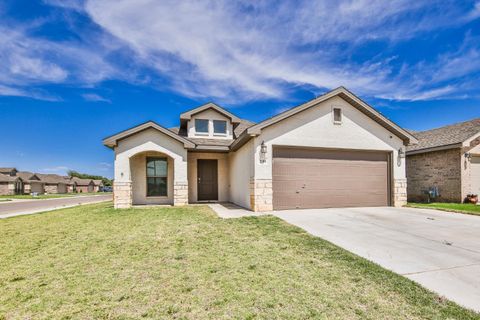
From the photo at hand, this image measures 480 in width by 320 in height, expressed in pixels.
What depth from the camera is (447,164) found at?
41.6 feet

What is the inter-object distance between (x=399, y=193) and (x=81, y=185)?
74866mm

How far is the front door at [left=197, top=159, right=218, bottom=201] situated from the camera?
13.7m

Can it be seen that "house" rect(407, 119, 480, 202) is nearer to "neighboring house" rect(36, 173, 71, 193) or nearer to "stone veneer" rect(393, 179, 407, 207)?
"stone veneer" rect(393, 179, 407, 207)

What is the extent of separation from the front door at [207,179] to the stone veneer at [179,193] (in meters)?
1.89

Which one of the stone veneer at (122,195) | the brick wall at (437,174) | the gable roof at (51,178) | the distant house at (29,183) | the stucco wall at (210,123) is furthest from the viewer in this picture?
the gable roof at (51,178)

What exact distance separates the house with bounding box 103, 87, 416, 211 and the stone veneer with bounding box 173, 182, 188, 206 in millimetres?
49

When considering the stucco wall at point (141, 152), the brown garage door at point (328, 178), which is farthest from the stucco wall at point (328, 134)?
the stucco wall at point (141, 152)

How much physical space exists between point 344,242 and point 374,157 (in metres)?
7.55

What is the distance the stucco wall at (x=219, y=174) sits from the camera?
13.5m

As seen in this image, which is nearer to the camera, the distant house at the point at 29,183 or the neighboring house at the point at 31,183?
the distant house at the point at 29,183

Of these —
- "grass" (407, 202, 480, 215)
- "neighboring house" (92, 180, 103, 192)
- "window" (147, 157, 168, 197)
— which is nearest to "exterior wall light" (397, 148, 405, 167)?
"grass" (407, 202, 480, 215)

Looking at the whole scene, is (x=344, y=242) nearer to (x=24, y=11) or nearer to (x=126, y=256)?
(x=126, y=256)

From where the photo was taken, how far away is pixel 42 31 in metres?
9.08

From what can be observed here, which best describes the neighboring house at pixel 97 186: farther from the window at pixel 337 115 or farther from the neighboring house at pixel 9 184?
the window at pixel 337 115
